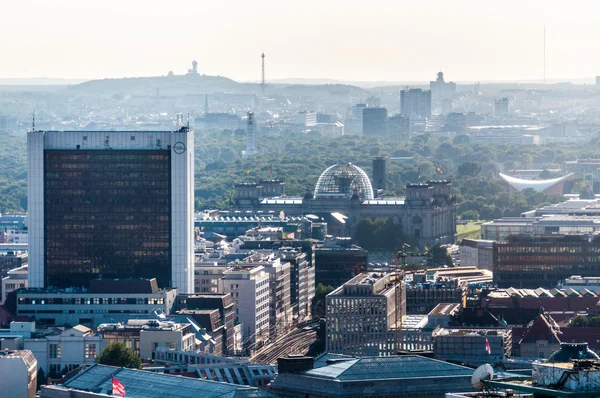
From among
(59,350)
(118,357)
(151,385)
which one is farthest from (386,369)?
(59,350)

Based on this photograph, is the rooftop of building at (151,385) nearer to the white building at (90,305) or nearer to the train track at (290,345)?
the train track at (290,345)

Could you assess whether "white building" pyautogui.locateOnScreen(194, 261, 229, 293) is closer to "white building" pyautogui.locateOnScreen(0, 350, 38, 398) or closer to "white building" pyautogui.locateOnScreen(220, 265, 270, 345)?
"white building" pyautogui.locateOnScreen(220, 265, 270, 345)

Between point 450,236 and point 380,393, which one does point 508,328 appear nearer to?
point 380,393

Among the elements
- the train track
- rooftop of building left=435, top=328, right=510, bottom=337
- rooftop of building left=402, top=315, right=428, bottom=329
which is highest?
rooftop of building left=435, top=328, right=510, bottom=337

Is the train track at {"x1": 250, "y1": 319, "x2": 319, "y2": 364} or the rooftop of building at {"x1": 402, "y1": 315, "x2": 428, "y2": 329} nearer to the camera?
the rooftop of building at {"x1": 402, "y1": 315, "x2": 428, "y2": 329}

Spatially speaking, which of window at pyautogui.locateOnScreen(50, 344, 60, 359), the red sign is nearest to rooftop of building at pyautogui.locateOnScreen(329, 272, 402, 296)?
window at pyautogui.locateOnScreen(50, 344, 60, 359)

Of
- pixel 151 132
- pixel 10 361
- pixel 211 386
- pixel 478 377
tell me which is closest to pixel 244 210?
pixel 151 132
